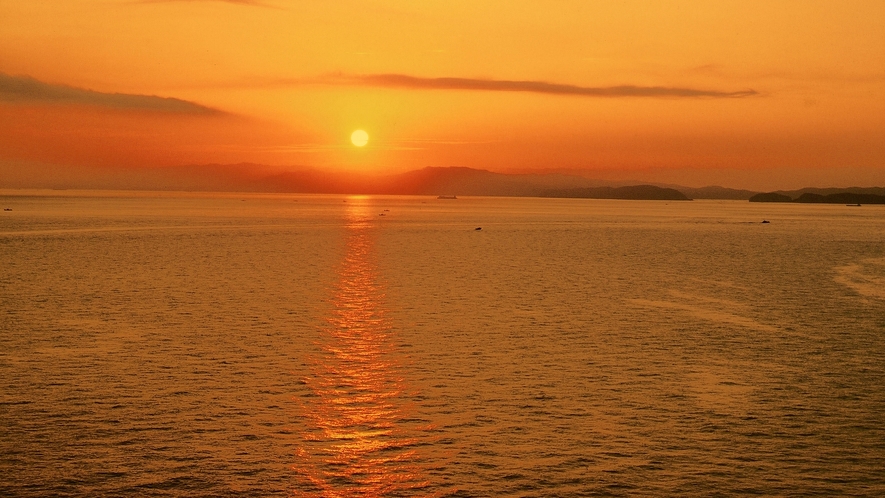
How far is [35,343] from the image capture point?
92.8 feet

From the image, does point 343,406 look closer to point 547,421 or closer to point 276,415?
point 276,415

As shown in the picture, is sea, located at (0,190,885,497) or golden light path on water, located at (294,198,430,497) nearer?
golden light path on water, located at (294,198,430,497)

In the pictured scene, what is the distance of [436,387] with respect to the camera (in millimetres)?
22922

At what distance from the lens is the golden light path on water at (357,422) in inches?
609

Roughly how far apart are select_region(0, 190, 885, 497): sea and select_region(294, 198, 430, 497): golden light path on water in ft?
0.27

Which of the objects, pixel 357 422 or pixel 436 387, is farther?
pixel 436 387

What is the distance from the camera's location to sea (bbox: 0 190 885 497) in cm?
1585

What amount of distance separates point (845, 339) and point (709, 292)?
1679 centimetres

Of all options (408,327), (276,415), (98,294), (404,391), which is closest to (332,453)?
(276,415)

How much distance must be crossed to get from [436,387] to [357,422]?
13.2 feet

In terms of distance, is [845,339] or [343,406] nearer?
[343,406]

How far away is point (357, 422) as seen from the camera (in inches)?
763

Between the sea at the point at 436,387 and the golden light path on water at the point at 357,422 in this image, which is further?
the sea at the point at 436,387

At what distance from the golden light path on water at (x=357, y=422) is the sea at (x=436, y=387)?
3.2 inches
